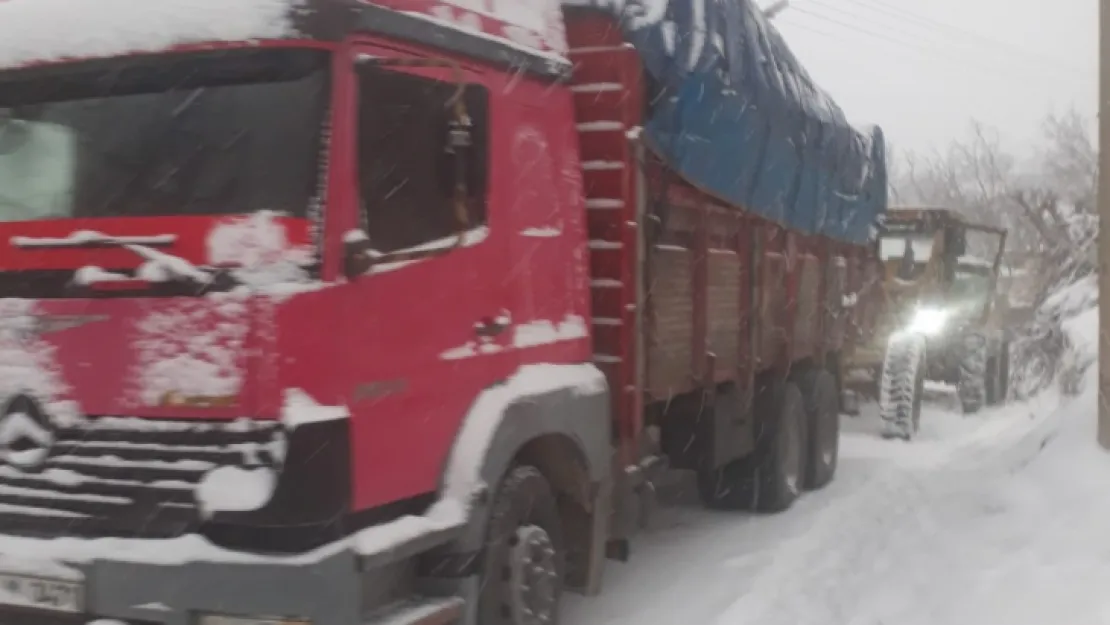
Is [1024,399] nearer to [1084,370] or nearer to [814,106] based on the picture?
[1084,370]

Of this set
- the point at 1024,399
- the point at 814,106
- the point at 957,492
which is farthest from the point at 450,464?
the point at 1024,399

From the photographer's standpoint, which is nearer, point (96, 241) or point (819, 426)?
point (96, 241)

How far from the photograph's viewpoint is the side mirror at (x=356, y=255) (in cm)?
385

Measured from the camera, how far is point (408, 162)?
166 inches

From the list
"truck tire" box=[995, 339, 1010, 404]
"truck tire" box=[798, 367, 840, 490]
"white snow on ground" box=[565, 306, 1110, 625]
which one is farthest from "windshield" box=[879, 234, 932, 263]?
"truck tire" box=[798, 367, 840, 490]

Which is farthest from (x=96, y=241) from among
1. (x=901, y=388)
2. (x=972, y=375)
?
(x=972, y=375)

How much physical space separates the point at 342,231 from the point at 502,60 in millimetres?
1343

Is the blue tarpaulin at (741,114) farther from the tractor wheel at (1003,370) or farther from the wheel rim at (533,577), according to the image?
the tractor wheel at (1003,370)

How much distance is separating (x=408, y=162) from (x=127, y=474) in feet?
4.65

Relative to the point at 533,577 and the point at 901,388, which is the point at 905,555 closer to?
the point at 533,577

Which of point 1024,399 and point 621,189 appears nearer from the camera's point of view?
point 621,189

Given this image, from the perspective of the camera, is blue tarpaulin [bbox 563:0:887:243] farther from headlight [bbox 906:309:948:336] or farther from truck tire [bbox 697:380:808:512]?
headlight [bbox 906:309:948:336]

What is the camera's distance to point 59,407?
12.9ft

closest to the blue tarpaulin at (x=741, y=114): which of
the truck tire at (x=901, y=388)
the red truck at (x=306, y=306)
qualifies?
the red truck at (x=306, y=306)
